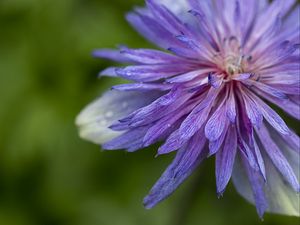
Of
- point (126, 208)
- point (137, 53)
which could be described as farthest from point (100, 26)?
point (137, 53)

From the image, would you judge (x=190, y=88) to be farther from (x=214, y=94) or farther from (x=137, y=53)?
(x=137, y=53)

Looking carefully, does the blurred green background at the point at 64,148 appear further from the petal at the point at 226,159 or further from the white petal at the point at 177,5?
the petal at the point at 226,159

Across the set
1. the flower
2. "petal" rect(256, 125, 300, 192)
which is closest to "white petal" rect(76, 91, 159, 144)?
the flower

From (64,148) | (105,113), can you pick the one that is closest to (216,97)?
(105,113)

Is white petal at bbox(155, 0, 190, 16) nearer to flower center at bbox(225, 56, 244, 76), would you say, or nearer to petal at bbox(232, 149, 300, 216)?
flower center at bbox(225, 56, 244, 76)

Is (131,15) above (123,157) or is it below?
above

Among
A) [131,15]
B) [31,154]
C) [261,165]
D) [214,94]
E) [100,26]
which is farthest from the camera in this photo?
[100,26]

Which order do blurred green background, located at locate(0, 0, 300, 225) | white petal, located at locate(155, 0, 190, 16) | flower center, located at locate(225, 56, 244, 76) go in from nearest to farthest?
flower center, located at locate(225, 56, 244, 76)
white petal, located at locate(155, 0, 190, 16)
blurred green background, located at locate(0, 0, 300, 225)
